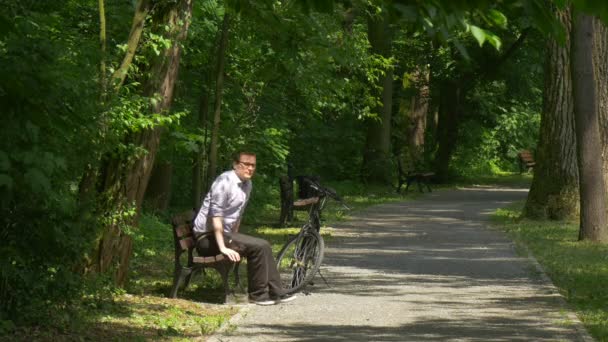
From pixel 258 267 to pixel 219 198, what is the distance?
0.74 meters

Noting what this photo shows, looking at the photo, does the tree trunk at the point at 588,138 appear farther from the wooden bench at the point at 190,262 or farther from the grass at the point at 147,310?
the wooden bench at the point at 190,262

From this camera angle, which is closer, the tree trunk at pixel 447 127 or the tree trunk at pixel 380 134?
the tree trunk at pixel 380 134

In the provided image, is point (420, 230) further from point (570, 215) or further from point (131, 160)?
point (131, 160)

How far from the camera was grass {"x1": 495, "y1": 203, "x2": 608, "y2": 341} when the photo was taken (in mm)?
11758

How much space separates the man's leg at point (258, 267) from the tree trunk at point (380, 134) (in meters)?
26.2

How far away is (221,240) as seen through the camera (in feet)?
39.1

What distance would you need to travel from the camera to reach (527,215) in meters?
25.0

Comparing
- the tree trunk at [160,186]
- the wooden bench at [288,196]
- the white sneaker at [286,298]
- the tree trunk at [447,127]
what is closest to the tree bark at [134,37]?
the white sneaker at [286,298]

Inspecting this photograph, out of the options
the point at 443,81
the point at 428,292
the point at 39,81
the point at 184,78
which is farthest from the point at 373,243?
the point at 443,81

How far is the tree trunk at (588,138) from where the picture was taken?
63.5ft

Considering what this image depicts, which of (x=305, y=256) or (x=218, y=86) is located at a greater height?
(x=218, y=86)

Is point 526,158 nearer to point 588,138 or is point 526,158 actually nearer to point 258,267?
point 588,138

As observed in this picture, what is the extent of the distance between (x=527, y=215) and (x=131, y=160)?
14.5 metres

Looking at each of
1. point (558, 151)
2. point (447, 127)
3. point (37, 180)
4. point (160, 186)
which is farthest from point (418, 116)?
point (37, 180)
